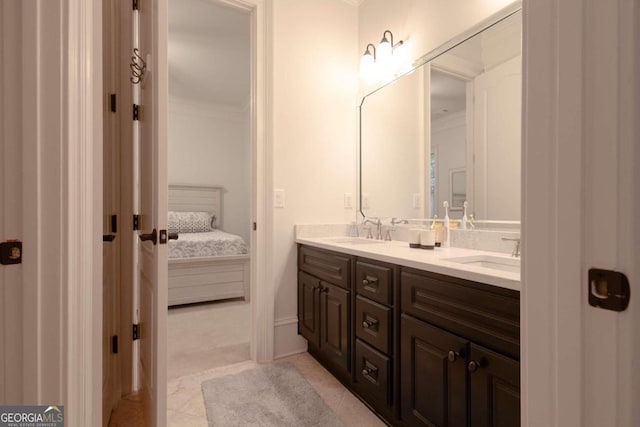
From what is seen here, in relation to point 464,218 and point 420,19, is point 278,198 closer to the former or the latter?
point 464,218

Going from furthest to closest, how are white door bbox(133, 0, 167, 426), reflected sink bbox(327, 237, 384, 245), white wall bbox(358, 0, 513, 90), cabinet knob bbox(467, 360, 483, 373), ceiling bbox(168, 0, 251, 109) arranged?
ceiling bbox(168, 0, 251, 109), reflected sink bbox(327, 237, 384, 245), white wall bbox(358, 0, 513, 90), white door bbox(133, 0, 167, 426), cabinet knob bbox(467, 360, 483, 373)

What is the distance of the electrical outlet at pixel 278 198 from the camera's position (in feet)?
7.44

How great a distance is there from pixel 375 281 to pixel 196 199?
4.36 meters

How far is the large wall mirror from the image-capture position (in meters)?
1.57

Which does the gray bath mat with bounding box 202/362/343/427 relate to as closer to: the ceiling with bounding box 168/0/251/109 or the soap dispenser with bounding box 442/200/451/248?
the soap dispenser with bounding box 442/200/451/248

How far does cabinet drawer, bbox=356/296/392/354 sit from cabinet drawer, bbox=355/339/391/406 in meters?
0.05

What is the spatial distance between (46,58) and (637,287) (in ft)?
4.04

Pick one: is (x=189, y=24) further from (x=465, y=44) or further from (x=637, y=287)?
(x=637, y=287)

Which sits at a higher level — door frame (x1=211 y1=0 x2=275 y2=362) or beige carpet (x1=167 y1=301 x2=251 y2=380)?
door frame (x1=211 y1=0 x2=275 y2=362)

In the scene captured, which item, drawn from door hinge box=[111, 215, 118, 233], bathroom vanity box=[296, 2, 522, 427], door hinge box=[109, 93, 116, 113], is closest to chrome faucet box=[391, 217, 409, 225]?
bathroom vanity box=[296, 2, 522, 427]

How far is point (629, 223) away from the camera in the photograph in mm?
392

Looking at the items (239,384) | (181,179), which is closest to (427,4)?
(239,384)

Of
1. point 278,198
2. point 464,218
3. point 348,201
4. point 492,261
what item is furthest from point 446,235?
point 278,198

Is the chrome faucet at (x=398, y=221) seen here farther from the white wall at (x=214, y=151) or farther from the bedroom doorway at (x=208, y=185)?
the white wall at (x=214, y=151)
